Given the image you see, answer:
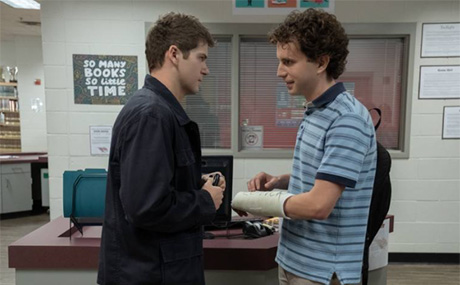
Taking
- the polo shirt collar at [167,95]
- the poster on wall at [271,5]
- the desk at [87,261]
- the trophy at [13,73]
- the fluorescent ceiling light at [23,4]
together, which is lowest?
the desk at [87,261]

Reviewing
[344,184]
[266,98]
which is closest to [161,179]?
[344,184]

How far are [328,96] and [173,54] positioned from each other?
49 cm

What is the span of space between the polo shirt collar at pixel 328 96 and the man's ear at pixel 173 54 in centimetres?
45

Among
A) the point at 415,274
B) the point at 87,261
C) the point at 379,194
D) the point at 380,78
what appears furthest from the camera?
the point at 380,78

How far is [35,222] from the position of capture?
4734mm

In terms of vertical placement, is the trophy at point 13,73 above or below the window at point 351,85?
above

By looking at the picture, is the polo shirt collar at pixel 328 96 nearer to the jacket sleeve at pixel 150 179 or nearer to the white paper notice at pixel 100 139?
the jacket sleeve at pixel 150 179

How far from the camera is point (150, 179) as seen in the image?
931mm

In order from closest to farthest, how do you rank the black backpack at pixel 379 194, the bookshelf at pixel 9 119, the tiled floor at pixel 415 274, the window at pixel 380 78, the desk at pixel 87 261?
the black backpack at pixel 379 194 → the desk at pixel 87 261 → the tiled floor at pixel 415 274 → the window at pixel 380 78 → the bookshelf at pixel 9 119

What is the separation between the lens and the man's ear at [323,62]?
107 cm

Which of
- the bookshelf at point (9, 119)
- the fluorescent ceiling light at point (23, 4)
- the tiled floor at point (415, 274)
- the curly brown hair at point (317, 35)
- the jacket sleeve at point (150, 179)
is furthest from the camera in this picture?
the bookshelf at point (9, 119)

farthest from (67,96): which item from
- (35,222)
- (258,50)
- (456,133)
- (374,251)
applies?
(456,133)

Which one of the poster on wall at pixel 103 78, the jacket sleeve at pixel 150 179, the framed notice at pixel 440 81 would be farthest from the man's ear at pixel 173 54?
the framed notice at pixel 440 81

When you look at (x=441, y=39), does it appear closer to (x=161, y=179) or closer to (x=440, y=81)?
(x=440, y=81)
